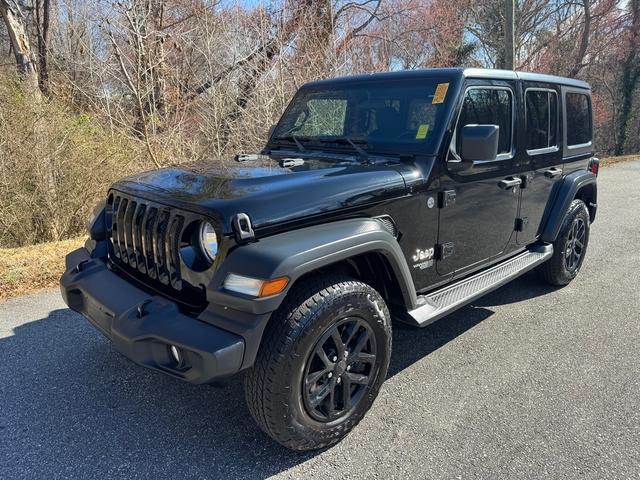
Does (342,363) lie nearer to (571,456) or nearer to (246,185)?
(246,185)

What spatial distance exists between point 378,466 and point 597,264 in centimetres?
425

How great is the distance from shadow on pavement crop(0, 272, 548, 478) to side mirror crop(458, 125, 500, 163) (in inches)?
56.7

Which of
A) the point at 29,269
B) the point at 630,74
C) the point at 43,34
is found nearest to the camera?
the point at 29,269

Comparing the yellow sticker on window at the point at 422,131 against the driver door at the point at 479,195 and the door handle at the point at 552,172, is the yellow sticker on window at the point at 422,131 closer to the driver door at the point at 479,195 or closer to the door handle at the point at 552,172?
the driver door at the point at 479,195

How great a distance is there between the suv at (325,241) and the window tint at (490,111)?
1 cm

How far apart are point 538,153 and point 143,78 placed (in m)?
6.86

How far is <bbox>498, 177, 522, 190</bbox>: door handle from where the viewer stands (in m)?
3.59

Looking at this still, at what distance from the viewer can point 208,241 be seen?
7.59ft

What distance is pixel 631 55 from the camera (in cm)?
2145

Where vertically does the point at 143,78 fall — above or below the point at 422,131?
above

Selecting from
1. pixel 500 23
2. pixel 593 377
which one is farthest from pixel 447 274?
pixel 500 23

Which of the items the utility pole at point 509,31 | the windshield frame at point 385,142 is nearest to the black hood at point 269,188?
the windshield frame at point 385,142

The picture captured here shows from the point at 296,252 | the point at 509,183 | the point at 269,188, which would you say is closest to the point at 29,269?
the point at 269,188

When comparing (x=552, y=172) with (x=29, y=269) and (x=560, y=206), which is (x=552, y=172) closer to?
(x=560, y=206)
